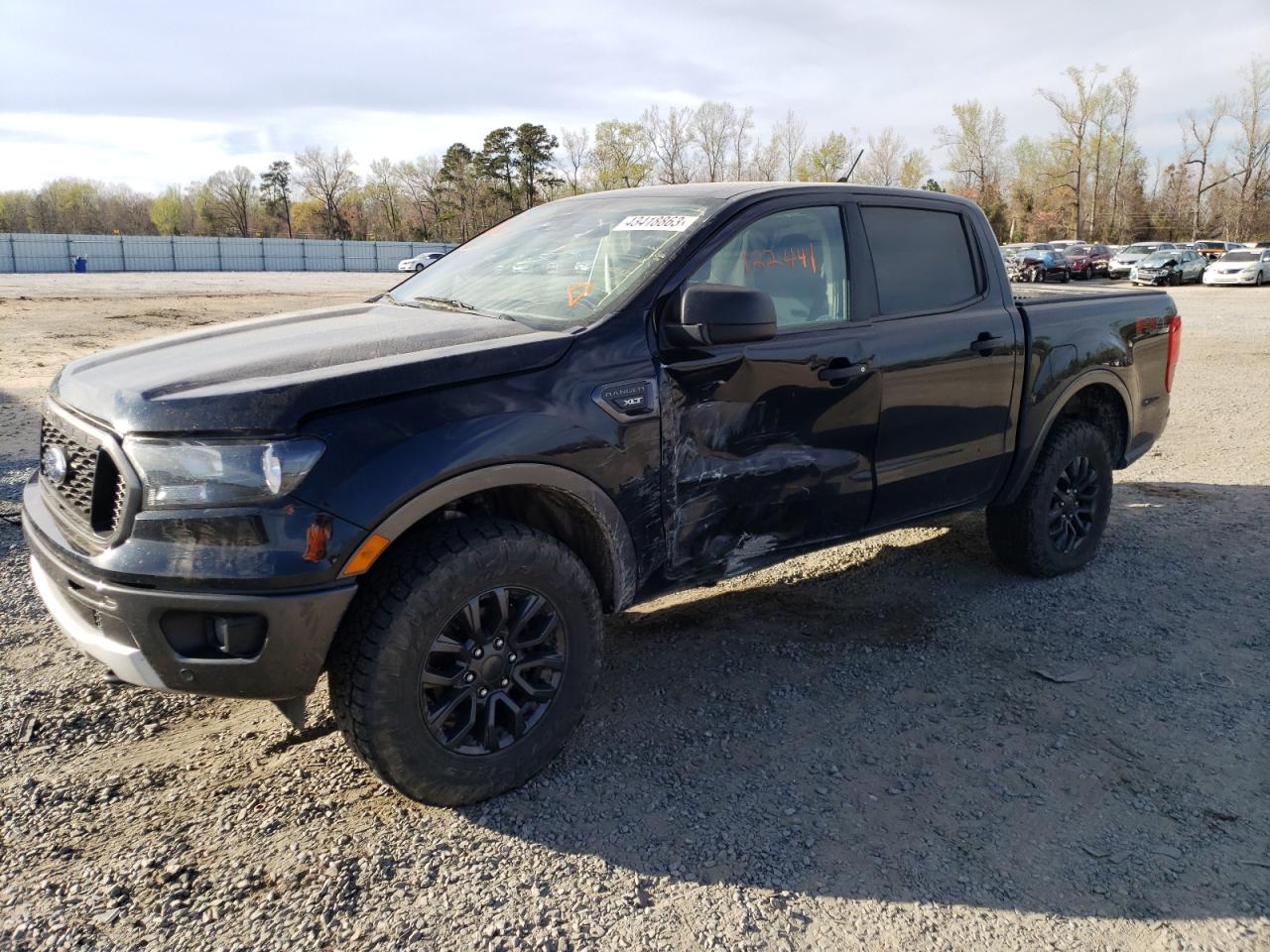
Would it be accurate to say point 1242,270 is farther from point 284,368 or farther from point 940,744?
point 284,368

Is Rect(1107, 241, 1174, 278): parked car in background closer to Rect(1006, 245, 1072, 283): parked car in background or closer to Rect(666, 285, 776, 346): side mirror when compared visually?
Rect(1006, 245, 1072, 283): parked car in background

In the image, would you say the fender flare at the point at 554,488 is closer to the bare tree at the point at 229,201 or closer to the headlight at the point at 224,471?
the headlight at the point at 224,471

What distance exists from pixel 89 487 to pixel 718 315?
1.94 metres

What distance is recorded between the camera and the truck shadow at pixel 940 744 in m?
2.71

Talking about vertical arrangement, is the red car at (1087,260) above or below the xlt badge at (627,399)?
above

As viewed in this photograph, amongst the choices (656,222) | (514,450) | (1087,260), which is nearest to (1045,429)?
(656,222)

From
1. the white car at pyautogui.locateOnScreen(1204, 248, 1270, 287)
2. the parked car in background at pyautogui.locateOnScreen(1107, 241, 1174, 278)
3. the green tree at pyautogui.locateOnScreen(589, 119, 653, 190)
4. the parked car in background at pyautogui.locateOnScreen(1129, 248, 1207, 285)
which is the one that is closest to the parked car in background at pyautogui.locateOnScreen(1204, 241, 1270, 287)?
the white car at pyautogui.locateOnScreen(1204, 248, 1270, 287)

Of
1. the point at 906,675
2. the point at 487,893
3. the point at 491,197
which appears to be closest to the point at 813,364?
the point at 906,675

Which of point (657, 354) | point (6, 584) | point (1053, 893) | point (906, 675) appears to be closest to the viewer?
point (1053, 893)

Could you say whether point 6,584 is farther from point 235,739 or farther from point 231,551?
point 231,551

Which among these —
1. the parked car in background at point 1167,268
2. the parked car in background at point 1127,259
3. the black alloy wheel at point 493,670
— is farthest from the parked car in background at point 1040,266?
the black alloy wheel at point 493,670

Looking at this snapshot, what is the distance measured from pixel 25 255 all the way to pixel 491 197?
3817cm

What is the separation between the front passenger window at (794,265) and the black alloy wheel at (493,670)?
1330 millimetres

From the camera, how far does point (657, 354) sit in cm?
312
